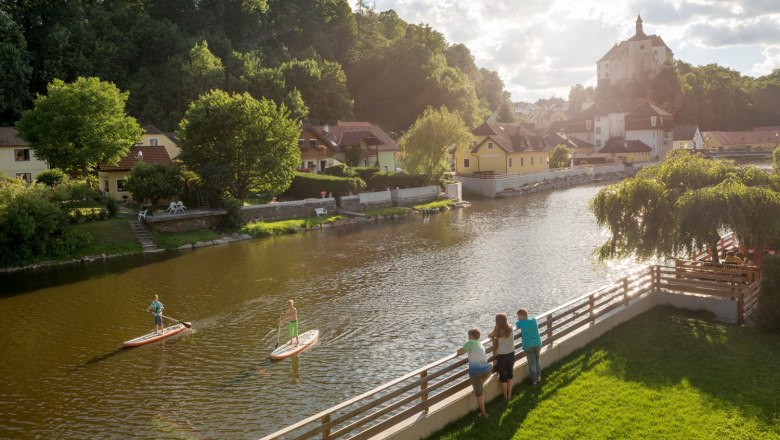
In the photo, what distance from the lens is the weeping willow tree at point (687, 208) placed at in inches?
813

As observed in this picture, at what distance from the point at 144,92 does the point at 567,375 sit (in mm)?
78362

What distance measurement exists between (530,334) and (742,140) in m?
150

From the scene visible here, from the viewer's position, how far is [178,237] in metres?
45.3

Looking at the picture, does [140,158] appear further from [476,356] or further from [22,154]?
[476,356]

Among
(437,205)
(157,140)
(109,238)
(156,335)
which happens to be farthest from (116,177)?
(156,335)

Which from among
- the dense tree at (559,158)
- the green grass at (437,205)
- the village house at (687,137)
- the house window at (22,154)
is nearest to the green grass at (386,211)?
the green grass at (437,205)

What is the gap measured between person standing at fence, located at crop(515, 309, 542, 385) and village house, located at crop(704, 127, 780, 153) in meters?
138

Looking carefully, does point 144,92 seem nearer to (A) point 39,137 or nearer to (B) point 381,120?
(A) point 39,137

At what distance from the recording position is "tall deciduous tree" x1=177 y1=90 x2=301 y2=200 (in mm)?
49250

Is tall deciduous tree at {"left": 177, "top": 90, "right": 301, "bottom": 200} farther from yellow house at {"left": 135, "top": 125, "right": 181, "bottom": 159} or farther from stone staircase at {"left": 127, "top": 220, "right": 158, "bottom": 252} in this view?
yellow house at {"left": 135, "top": 125, "right": 181, "bottom": 159}

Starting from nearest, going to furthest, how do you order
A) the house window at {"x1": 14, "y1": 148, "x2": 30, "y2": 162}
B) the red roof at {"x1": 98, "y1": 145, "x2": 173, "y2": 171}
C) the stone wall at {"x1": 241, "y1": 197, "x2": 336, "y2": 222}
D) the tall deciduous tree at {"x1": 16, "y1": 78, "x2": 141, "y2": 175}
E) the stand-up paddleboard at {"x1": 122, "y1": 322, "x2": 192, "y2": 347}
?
the stand-up paddleboard at {"x1": 122, "y1": 322, "x2": 192, "y2": 347} < the tall deciduous tree at {"x1": 16, "y1": 78, "x2": 141, "y2": 175} < the stone wall at {"x1": 241, "y1": 197, "x2": 336, "y2": 222} < the red roof at {"x1": 98, "y1": 145, "x2": 173, "y2": 171} < the house window at {"x1": 14, "y1": 148, "x2": 30, "y2": 162}

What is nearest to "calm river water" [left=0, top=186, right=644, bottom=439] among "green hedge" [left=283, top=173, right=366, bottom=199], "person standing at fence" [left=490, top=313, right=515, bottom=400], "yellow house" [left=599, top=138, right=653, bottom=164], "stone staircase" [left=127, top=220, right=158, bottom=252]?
"stone staircase" [left=127, top=220, right=158, bottom=252]

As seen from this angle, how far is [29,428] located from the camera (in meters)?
16.4

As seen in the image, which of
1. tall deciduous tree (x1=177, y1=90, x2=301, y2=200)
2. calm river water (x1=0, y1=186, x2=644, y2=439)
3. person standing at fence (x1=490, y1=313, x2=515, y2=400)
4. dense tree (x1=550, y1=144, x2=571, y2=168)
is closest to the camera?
person standing at fence (x1=490, y1=313, x2=515, y2=400)
